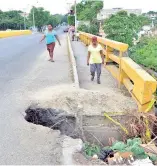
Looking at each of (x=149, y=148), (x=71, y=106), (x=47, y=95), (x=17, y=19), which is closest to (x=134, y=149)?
(x=149, y=148)

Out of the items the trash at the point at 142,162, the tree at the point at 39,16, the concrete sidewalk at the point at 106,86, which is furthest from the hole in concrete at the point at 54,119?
the tree at the point at 39,16

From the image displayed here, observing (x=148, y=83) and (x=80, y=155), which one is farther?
(x=148, y=83)

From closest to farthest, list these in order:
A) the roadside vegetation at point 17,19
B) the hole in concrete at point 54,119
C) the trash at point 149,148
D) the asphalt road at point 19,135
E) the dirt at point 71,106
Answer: the asphalt road at point 19,135 < the trash at point 149,148 < the hole in concrete at point 54,119 < the dirt at point 71,106 < the roadside vegetation at point 17,19

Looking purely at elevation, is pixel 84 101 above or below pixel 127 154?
above

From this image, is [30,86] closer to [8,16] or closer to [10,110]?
[10,110]

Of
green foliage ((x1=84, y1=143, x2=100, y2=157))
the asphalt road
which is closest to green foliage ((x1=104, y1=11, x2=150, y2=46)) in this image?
the asphalt road

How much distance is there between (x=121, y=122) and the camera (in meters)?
5.82

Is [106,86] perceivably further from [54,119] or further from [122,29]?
[122,29]

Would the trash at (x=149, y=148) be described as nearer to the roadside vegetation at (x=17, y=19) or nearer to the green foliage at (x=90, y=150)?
the green foliage at (x=90, y=150)

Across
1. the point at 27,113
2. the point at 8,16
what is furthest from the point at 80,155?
the point at 8,16

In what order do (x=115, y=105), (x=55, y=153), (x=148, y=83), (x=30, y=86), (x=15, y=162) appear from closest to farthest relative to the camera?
(x=15, y=162) → (x=55, y=153) → (x=148, y=83) → (x=115, y=105) → (x=30, y=86)

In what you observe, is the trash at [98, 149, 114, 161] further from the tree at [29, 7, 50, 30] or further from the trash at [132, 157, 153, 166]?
the tree at [29, 7, 50, 30]

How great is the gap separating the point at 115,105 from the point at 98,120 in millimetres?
641

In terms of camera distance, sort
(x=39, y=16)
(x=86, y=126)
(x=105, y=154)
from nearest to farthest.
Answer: (x=105, y=154)
(x=86, y=126)
(x=39, y=16)
